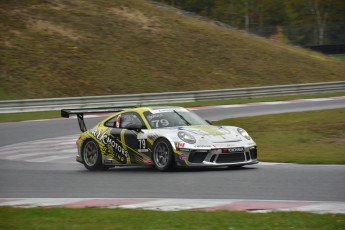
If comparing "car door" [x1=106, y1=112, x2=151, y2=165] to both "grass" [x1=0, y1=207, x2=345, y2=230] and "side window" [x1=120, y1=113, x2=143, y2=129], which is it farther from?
"grass" [x1=0, y1=207, x2=345, y2=230]

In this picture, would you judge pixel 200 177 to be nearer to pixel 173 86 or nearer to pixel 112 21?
pixel 173 86

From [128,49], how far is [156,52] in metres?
1.55

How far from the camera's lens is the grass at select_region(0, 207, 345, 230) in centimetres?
778

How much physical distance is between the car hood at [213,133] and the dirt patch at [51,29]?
96.4 feet

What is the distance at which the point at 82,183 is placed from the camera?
12.6 meters

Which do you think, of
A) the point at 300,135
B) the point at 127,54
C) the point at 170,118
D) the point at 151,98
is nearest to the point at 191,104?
the point at 151,98

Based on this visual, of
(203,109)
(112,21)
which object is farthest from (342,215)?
(112,21)

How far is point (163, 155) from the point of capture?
1348 cm

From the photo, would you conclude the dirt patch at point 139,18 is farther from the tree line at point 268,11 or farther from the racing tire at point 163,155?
the racing tire at point 163,155

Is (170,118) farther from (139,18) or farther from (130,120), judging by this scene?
(139,18)

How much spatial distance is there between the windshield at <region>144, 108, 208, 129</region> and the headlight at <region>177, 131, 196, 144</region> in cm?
66

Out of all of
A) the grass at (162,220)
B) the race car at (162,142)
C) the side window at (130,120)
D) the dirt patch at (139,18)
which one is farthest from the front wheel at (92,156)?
the dirt patch at (139,18)

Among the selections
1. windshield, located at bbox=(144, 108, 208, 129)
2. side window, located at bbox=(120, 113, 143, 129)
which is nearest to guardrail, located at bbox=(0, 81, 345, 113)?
side window, located at bbox=(120, 113, 143, 129)

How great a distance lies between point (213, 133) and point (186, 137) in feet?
1.63
